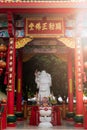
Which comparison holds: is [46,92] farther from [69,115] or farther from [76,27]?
[76,27]

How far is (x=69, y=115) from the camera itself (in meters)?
12.6

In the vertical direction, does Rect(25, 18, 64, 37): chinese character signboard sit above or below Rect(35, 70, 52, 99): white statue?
above

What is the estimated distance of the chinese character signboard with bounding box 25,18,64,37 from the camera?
1002 centimetres

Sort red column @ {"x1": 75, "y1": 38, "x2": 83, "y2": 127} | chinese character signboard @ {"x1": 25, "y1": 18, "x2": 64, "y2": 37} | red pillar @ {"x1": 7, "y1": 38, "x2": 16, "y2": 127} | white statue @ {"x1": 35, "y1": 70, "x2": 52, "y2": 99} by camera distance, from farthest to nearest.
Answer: white statue @ {"x1": 35, "y1": 70, "x2": 52, "y2": 99} < chinese character signboard @ {"x1": 25, "y1": 18, "x2": 64, "y2": 37} < red pillar @ {"x1": 7, "y1": 38, "x2": 16, "y2": 127} < red column @ {"x1": 75, "y1": 38, "x2": 83, "y2": 127}

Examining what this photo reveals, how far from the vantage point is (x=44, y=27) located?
1009 centimetres

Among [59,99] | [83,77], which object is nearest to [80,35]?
[83,77]

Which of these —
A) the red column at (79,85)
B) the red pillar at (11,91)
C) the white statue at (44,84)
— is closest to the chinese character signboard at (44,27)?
the red column at (79,85)

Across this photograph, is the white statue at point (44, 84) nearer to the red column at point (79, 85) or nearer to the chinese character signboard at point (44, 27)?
the red column at point (79, 85)

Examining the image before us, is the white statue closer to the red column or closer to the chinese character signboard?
the red column

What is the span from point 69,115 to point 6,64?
178 inches

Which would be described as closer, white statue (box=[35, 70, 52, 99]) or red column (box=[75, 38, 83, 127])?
red column (box=[75, 38, 83, 127])

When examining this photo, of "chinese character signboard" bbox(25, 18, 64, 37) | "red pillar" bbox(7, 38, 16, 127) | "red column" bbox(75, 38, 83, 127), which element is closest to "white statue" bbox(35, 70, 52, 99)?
"red pillar" bbox(7, 38, 16, 127)

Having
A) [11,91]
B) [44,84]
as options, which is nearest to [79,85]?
[11,91]

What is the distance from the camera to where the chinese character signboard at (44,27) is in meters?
10.0
